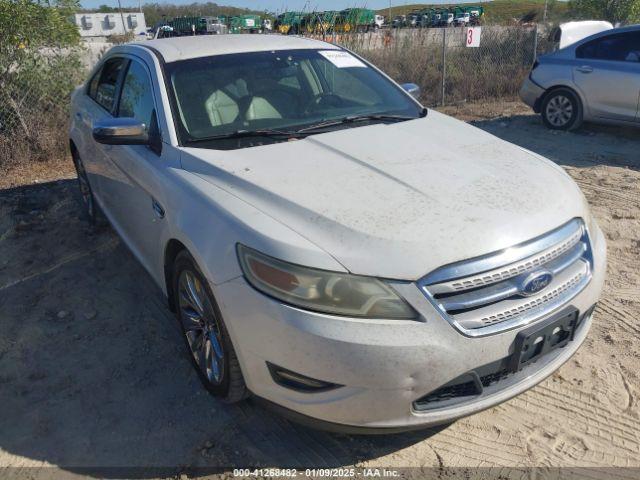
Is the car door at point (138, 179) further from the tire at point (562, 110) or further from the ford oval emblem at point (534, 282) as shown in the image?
the tire at point (562, 110)

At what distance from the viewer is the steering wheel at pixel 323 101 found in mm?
3393

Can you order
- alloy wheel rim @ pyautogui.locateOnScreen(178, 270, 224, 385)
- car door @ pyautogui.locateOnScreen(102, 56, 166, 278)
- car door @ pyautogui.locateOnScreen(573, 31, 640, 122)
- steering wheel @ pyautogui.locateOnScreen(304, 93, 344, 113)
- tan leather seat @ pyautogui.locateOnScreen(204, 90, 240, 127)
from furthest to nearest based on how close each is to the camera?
car door @ pyautogui.locateOnScreen(573, 31, 640, 122), steering wheel @ pyautogui.locateOnScreen(304, 93, 344, 113), tan leather seat @ pyautogui.locateOnScreen(204, 90, 240, 127), car door @ pyautogui.locateOnScreen(102, 56, 166, 278), alloy wheel rim @ pyautogui.locateOnScreen(178, 270, 224, 385)

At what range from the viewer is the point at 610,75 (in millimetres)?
7422

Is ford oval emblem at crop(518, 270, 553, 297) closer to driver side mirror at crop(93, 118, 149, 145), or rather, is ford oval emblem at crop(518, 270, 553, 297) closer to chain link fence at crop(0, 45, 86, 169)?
driver side mirror at crop(93, 118, 149, 145)

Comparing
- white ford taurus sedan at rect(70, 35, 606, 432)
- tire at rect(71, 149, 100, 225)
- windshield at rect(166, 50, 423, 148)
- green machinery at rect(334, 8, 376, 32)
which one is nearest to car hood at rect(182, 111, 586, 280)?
white ford taurus sedan at rect(70, 35, 606, 432)

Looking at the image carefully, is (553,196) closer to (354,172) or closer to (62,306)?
(354,172)

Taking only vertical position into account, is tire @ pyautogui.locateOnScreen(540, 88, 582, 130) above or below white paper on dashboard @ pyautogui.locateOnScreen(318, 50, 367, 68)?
below

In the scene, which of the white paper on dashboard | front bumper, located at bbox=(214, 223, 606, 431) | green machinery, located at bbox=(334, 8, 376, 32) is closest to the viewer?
front bumper, located at bbox=(214, 223, 606, 431)

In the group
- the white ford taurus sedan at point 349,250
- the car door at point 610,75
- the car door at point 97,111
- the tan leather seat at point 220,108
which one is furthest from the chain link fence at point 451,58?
the white ford taurus sedan at point 349,250

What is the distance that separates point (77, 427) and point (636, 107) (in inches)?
299

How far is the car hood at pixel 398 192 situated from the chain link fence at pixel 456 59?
8.91m

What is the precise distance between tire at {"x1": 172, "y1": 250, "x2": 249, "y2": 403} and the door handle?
299 millimetres

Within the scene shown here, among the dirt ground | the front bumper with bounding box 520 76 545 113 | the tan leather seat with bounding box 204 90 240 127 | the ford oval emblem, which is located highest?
the tan leather seat with bounding box 204 90 240 127

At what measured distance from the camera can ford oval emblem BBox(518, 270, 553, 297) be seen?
2.11 metres
